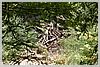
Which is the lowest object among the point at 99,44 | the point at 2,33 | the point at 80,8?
the point at 99,44

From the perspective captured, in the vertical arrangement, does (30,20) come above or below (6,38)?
above

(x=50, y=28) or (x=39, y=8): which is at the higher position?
(x=39, y=8)

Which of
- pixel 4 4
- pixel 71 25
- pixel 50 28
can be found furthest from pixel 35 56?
pixel 4 4

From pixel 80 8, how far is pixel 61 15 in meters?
0.20

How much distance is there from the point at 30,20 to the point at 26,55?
0.35 m

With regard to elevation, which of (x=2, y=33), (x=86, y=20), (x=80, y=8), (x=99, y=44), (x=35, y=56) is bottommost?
(x=35, y=56)

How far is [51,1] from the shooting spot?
1.88m

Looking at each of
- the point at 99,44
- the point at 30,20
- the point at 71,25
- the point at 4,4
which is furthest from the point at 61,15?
the point at 4,4

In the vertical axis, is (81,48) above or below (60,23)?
below

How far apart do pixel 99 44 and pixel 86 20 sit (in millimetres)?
268

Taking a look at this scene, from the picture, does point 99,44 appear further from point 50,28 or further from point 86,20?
point 50,28

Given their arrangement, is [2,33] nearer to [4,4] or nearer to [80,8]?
[4,4]

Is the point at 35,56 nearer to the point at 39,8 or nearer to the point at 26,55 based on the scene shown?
the point at 26,55

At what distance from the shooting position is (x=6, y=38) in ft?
6.22
